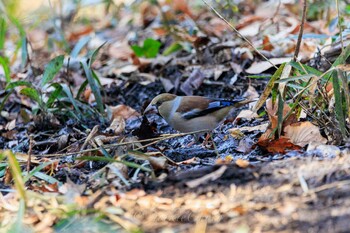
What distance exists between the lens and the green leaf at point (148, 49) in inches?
230

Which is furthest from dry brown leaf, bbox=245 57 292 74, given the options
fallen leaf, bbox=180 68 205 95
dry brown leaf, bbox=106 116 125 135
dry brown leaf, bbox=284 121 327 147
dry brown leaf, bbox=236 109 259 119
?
dry brown leaf, bbox=284 121 327 147

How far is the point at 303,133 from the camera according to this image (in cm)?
333

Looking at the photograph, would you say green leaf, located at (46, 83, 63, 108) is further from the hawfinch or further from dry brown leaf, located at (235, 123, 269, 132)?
dry brown leaf, located at (235, 123, 269, 132)

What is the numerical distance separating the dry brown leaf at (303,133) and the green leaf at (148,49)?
2660mm

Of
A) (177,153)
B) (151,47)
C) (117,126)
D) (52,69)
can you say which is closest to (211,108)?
(177,153)

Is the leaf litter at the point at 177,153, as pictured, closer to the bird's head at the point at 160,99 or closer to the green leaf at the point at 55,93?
the green leaf at the point at 55,93

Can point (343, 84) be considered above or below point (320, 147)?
above

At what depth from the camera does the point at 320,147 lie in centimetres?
305

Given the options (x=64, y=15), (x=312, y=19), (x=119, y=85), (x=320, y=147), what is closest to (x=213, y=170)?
(x=320, y=147)

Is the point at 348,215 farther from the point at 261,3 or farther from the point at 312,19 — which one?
the point at 261,3

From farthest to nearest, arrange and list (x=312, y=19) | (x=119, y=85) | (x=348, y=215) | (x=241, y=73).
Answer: (x=312, y=19) < (x=119, y=85) < (x=241, y=73) < (x=348, y=215)

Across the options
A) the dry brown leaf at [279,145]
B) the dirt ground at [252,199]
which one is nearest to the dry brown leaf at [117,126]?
the dry brown leaf at [279,145]

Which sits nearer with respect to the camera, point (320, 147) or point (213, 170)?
point (213, 170)

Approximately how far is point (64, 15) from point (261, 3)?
2622 millimetres
